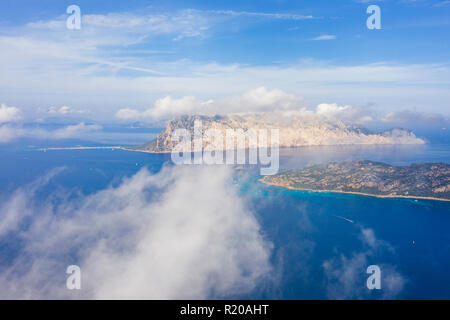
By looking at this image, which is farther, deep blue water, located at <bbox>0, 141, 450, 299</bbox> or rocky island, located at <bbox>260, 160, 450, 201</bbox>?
rocky island, located at <bbox>260, 160, 450, 201</bbox>

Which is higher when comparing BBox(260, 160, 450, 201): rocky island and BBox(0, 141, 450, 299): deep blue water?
BBox(260, 160, 450, 201): rocky island

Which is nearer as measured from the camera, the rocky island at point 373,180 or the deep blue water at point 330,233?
the deep blue water at point 330,233

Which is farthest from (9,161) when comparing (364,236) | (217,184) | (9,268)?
(364,236)

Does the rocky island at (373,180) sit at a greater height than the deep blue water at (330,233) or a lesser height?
greater

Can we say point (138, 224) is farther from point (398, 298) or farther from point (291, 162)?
point (291, 162)
